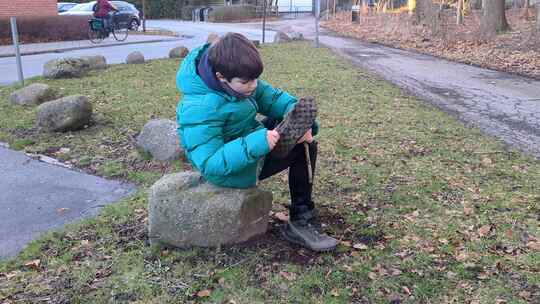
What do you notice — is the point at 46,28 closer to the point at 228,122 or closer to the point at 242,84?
the point at 228,122

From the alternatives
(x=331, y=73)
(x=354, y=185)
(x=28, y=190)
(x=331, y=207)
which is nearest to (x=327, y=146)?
(x=354, y=185)

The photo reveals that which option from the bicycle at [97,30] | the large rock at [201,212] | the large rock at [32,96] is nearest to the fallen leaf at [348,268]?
the large rock at [201,212]

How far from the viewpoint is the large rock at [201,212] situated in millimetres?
3146

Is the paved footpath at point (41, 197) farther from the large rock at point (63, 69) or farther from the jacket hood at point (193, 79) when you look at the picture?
the large rock at point (63, 69)

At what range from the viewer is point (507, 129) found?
6.67m

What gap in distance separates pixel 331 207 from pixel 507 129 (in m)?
3.66

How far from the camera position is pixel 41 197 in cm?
466

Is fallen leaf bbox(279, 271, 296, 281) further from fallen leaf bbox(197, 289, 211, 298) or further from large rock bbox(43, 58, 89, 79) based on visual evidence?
large rock bbox(43, 58, 89, 79)

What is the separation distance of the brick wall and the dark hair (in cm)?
2153

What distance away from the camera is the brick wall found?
70.7 feet

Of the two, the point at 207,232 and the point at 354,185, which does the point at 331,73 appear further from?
the point at 207,232

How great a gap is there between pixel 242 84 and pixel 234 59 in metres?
0.16

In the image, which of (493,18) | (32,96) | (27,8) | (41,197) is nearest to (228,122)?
(41,197)

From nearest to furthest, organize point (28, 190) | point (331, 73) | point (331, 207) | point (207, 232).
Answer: point (207, 232) < point (331, 207) < point (28, 190) < point (331, 73)
